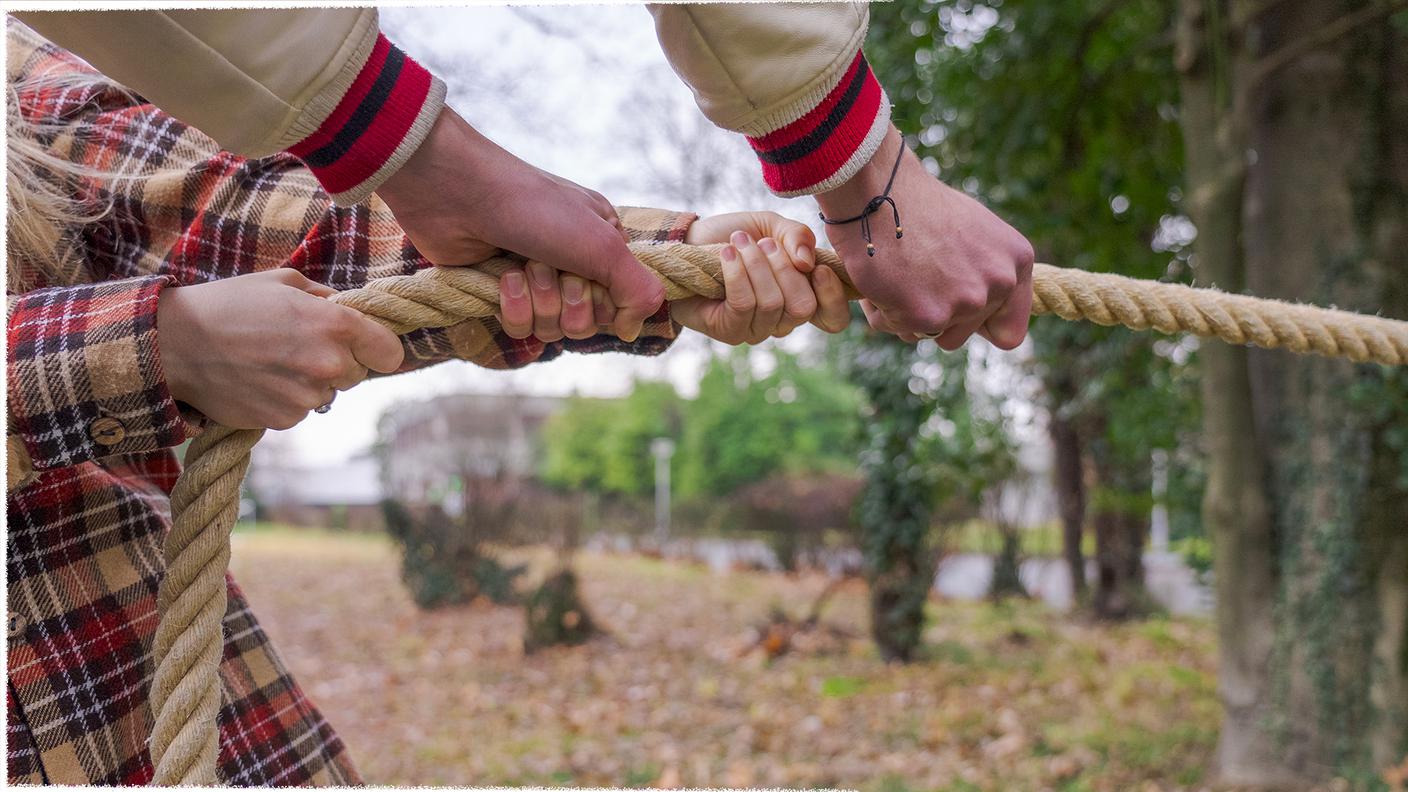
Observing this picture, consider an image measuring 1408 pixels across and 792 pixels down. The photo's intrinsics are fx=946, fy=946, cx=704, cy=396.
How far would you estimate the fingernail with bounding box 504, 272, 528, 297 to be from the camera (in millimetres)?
799

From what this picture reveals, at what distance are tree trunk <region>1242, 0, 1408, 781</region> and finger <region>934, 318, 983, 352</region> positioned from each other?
2.27 m

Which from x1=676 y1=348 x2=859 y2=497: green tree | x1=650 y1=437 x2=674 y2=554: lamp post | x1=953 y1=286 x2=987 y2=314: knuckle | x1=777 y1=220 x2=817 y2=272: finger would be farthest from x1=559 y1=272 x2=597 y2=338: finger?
x1=676 y1=348 x2=859 y2=497: green tree

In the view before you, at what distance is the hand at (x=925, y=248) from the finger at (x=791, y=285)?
0.20 ft

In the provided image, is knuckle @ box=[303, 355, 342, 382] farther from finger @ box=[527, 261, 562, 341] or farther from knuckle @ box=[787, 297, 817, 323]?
knuckle @ box=[787, 297, 817, 323]

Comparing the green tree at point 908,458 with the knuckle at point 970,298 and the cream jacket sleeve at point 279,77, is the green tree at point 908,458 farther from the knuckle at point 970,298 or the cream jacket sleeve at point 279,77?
the cream jacket sleeve at point 279,77

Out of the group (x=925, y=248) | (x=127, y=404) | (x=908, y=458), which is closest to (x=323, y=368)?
(x=127, y=404)

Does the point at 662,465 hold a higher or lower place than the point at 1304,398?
lower

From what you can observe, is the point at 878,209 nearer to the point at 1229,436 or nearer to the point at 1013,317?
the point at 1013,317

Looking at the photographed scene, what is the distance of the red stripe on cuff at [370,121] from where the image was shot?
65 centimetres

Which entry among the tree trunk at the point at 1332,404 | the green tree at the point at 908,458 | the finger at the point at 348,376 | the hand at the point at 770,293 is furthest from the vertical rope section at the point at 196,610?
the green tree at the point at 908,458

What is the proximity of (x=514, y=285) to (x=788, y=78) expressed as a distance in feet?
0.92

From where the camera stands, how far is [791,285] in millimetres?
913

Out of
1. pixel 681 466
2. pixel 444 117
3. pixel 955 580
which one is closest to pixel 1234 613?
pixel 444 117

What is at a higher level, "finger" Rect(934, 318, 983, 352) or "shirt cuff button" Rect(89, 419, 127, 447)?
"finger" Rect(934, 318, 983, 352)
